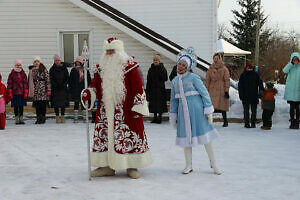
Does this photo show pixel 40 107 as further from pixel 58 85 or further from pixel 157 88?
pixel 157 88

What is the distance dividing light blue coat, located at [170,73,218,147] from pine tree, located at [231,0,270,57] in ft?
121

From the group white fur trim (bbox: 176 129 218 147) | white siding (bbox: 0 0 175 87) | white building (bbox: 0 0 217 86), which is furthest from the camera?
white siding (bbox: 0 0 175 87)

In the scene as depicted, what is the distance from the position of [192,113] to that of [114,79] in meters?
1.27

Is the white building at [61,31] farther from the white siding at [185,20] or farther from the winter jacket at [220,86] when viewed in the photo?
the winter jacket at [220,86]

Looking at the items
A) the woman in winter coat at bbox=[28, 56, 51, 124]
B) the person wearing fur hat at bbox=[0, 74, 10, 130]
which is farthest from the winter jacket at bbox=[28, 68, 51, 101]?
the person wearing fur hat at bbox=[0, 74, 10, 130]

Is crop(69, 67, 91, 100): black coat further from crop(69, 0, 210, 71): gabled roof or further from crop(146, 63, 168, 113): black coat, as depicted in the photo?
crop(69, 0, 210, 71): gabled roof

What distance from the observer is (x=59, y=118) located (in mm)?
11312

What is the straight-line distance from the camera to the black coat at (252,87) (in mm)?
9977

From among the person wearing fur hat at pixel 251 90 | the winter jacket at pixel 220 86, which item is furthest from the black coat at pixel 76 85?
the person wearing fur hat at pixel 251 90

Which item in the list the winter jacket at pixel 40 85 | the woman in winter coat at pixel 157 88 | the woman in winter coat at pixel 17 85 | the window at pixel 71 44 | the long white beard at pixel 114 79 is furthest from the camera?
the window at pixel 71 44

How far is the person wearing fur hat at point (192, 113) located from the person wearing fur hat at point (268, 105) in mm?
4696

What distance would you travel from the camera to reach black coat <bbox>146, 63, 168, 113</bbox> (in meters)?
10.8

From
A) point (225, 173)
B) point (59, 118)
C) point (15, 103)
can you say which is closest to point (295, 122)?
point (225, 173)

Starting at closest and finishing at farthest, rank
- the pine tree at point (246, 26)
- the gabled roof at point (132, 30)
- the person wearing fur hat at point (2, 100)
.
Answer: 1. the person wearing fur hat at point (2, 100)
2. the gabled roof at point (132, 30)
3. the pine tree at point (246, 26)
